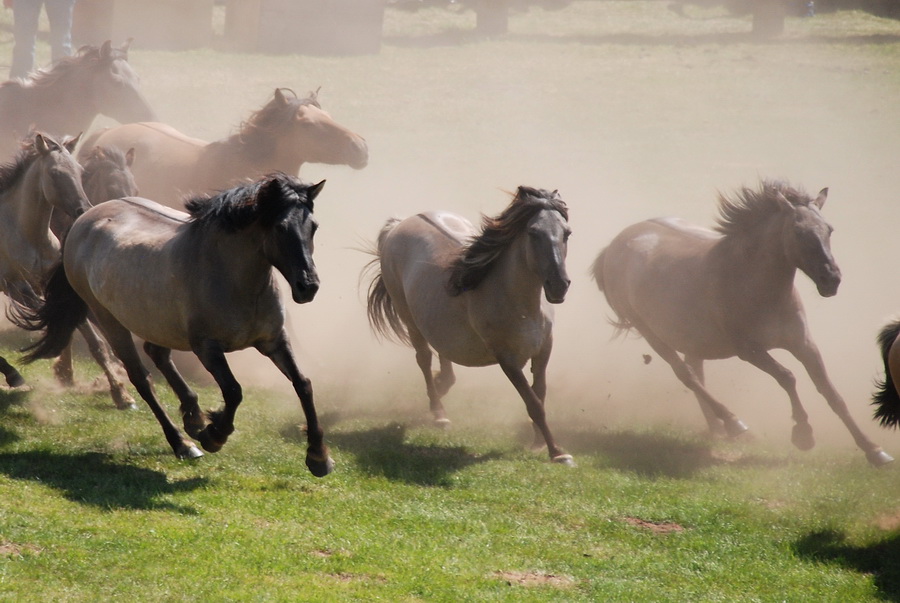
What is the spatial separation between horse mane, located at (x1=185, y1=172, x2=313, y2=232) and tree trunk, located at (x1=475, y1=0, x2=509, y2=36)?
25377mm

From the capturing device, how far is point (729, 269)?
9.78 meters

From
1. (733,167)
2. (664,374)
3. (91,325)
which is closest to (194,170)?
(91,325)

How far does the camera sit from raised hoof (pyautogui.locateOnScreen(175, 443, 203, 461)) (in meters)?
7.70

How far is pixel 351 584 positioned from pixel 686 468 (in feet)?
12.6

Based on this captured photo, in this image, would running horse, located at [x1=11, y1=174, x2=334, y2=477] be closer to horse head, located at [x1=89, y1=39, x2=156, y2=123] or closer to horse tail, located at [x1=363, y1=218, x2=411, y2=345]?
horse tail, located at [x1=363, y1=218, x2=411, y2=345]

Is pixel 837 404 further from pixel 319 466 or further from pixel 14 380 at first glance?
pixel 14 380

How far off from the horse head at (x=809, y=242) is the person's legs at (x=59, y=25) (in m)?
11.2

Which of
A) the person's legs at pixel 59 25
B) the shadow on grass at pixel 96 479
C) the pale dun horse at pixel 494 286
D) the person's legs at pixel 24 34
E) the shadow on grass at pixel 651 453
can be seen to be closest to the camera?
the shadow on grass at pixel 96 479

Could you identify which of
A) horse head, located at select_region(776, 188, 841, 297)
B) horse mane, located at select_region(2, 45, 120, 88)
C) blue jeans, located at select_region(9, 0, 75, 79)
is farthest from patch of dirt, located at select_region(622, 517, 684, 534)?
blue jeans, located at select_region(9, 0, 75, 79)

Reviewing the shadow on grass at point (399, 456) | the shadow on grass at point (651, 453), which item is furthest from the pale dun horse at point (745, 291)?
the shadow on grass at point (399, 456)

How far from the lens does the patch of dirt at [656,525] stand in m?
7.20

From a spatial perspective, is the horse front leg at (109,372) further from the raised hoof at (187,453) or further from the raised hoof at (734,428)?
the raised hoof at (734,428)

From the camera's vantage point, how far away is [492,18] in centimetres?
3164

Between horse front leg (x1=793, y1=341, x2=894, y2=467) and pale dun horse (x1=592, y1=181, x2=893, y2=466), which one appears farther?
pale dun horse (x1=592, y1=181, x2=893, y2=466)
